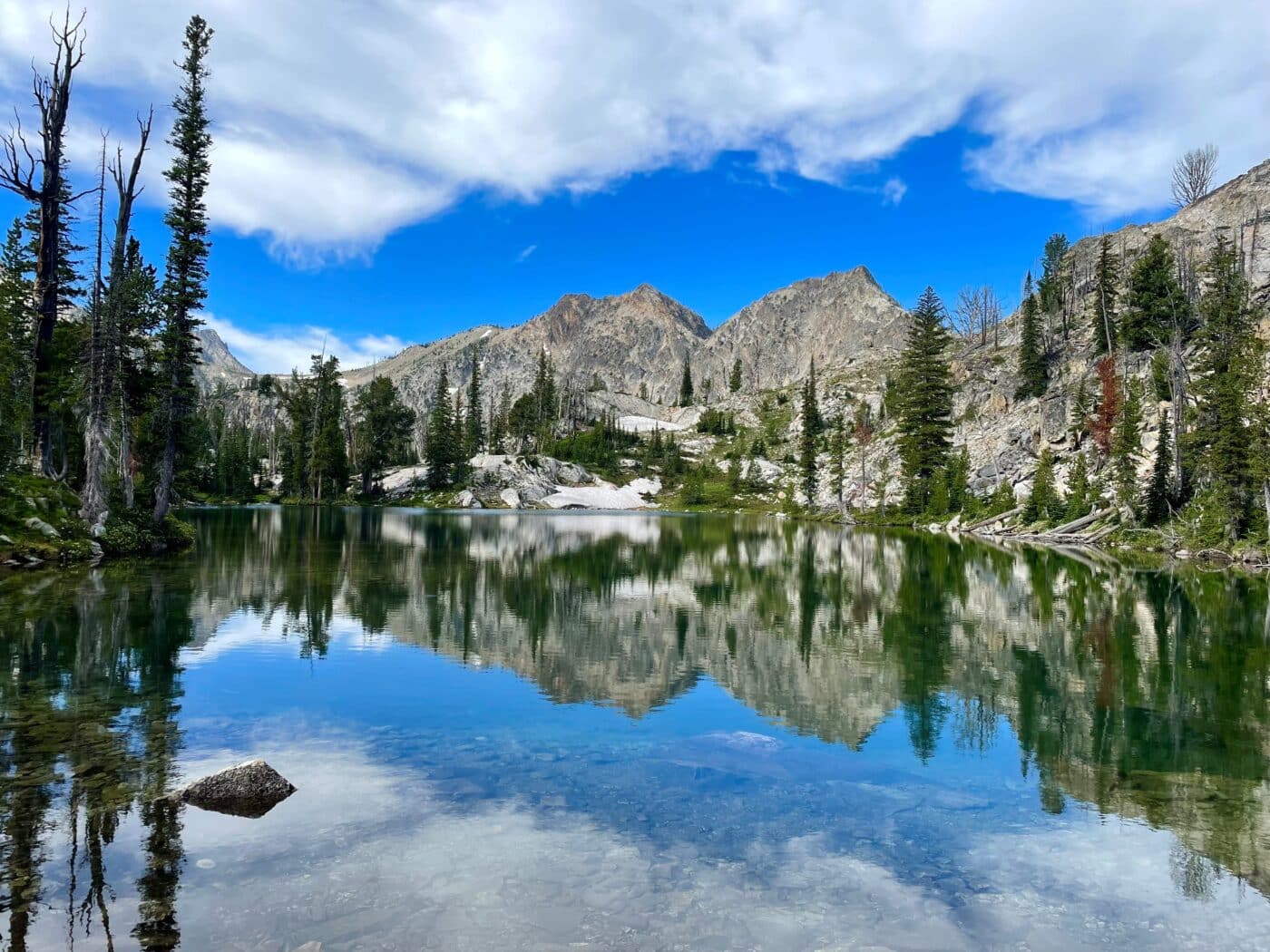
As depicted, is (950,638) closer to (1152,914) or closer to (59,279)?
(1152,914)

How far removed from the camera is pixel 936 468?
361 feet

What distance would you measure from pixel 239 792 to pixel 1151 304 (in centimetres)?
12247

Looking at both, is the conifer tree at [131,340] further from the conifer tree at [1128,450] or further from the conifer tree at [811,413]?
the conifer tree at [811,413]

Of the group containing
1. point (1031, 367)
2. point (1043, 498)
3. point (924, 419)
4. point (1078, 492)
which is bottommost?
point (1043, 498)

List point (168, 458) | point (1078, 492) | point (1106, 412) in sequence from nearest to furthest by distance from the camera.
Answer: point (168, 458)
point (1078, 492)
point (1106, 412)

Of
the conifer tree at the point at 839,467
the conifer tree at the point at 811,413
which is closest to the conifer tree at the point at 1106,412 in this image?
the conifer tree at the point at 839,467

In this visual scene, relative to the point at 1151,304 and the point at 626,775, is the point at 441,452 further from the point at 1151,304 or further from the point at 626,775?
the point at 626,775

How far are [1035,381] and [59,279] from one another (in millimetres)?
123958

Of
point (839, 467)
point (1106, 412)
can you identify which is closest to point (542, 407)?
point (839, 467)

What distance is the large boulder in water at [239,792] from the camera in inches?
433

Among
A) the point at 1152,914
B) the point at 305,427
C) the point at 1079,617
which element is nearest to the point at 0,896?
the point at 1152,914

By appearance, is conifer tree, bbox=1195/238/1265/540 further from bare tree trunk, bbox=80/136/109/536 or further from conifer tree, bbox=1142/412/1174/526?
bare tree trunk, bbox=80/136/109/536

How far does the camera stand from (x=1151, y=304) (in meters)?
102

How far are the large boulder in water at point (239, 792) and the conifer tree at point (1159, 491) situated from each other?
76748 millimetres
